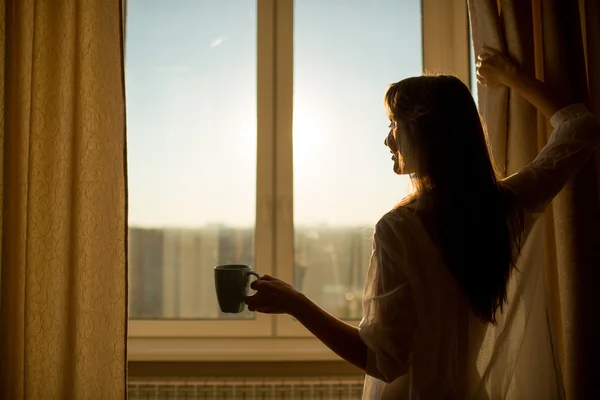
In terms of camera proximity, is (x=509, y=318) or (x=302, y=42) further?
(x=302, y=42)

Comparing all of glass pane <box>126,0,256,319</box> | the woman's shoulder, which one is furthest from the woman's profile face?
glass pane <box>126,0,256,319</box>

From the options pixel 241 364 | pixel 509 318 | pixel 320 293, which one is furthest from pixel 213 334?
pixel 509 318

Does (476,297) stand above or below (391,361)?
above

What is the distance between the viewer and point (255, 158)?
2.02 metres

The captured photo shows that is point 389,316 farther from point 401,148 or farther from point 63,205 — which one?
point 63,205

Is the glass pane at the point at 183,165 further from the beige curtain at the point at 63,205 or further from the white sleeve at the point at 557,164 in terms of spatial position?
the white sleeve at the point at 557,164

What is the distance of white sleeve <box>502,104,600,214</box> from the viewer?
1019 mm

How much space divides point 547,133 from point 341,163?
76 centimetres

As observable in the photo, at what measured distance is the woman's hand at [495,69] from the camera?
1.32 m

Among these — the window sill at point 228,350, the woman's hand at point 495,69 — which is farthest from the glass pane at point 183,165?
the woman's hand at point 495,69

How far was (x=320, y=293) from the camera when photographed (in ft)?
6.61

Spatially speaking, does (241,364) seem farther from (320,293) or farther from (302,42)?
(302,42)

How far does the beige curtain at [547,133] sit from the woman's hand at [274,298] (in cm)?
85

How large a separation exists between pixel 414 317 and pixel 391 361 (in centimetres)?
8
